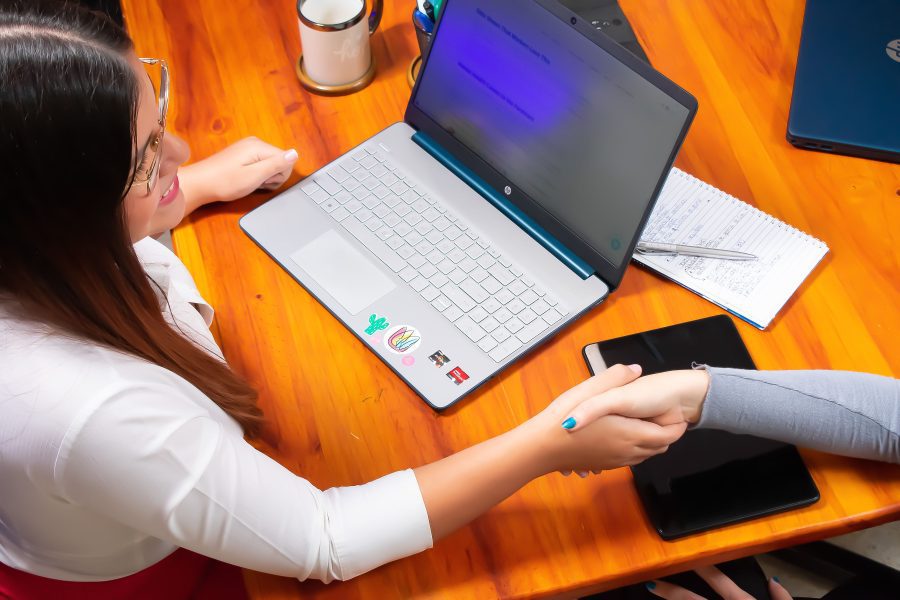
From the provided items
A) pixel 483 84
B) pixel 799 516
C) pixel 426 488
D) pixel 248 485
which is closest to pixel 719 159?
pixel 483 84

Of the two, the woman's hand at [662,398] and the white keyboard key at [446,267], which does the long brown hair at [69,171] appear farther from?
the woman's hand at [662,398]

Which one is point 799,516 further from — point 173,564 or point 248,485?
point 173,564

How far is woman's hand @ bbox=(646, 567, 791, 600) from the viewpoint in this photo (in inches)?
43.8

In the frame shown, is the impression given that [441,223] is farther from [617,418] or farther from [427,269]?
[617,418]

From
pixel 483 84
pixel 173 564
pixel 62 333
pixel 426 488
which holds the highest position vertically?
pixel 483 84

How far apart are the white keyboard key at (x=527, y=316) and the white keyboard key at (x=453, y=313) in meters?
0.07

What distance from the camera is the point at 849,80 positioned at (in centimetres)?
119

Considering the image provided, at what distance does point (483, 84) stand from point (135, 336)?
1.71 ft

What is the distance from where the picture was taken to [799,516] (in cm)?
87

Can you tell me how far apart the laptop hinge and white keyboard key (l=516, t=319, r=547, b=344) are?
9 cm

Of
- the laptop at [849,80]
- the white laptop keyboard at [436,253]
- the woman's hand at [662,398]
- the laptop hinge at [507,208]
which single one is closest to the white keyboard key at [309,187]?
the white laptop keyboard at [436,253]

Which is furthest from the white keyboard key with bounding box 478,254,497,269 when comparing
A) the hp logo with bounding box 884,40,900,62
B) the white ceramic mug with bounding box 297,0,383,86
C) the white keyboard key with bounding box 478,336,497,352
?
the hp logo with bounding box 884,40,900,62

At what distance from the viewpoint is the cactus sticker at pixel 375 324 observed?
3.24 ft

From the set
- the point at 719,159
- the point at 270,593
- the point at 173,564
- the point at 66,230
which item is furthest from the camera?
the point at 719,159
